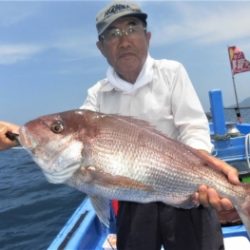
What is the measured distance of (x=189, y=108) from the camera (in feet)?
11.6

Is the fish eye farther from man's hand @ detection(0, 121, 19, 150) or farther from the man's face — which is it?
the man's face

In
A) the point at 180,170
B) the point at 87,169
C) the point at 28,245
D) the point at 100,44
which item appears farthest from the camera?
the point at 28,245

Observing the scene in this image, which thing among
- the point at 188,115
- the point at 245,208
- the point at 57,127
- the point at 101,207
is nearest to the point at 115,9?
the point at 188,115

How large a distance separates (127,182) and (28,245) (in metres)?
5.72

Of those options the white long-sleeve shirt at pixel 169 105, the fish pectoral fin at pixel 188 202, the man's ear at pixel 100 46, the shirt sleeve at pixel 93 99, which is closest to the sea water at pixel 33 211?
the shirt sleeve at pixel 93 99

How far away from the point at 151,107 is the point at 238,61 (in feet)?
34.0

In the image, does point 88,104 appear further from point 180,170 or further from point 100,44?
point 180,170

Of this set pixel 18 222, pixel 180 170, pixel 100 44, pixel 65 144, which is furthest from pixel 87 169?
pixel 18 222

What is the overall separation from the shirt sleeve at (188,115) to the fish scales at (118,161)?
1.25 feet

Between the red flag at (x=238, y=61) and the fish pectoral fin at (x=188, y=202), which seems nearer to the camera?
the fish pectoral fin at (x=188, y=202)

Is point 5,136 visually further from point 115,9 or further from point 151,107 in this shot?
point 115,9

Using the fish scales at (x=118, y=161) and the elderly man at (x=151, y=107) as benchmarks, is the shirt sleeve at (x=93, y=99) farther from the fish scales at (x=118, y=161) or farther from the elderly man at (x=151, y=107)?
the fish scales at (x=118, y=161)

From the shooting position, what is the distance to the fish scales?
2.81 meters

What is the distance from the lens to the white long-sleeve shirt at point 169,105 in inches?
139
